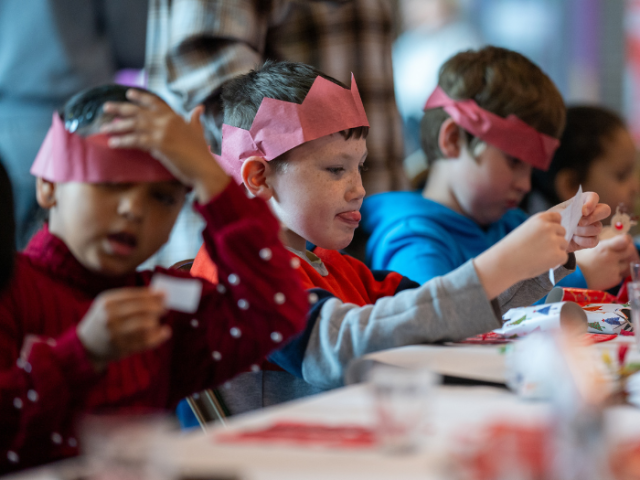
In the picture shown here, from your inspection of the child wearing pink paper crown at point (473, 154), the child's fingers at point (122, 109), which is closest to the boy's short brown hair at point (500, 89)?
the child wearing pink paper crown at point (473, 154)

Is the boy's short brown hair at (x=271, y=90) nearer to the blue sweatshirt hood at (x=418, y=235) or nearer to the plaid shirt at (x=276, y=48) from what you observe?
the plaid shirt at (x=276, y=48)

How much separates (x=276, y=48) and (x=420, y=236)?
A: 85 centimetres

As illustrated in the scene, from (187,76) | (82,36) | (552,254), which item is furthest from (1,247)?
(82,36)

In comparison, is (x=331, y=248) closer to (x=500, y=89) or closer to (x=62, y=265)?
(x=62, y=265)

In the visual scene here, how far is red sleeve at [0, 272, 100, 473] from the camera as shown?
86 cm

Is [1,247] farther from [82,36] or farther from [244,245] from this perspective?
[82,36]

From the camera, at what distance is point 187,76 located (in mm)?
2215

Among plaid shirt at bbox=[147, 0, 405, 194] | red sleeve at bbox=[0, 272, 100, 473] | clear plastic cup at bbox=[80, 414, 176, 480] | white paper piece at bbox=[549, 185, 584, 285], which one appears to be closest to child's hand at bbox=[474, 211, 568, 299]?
white paper piece at bbox=[549, 185, 584, 285]

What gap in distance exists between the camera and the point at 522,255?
119 cm

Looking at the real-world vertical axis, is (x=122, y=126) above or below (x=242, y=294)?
above

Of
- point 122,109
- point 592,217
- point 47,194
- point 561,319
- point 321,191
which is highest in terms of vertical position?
point 122,109

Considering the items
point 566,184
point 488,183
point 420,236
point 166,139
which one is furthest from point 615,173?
point 166,139

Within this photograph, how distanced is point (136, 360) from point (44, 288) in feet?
0.51

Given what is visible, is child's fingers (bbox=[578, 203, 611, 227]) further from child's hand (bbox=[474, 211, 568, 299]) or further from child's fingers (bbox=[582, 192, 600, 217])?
child's hand (bbox=[474, 211, 568, 299])
